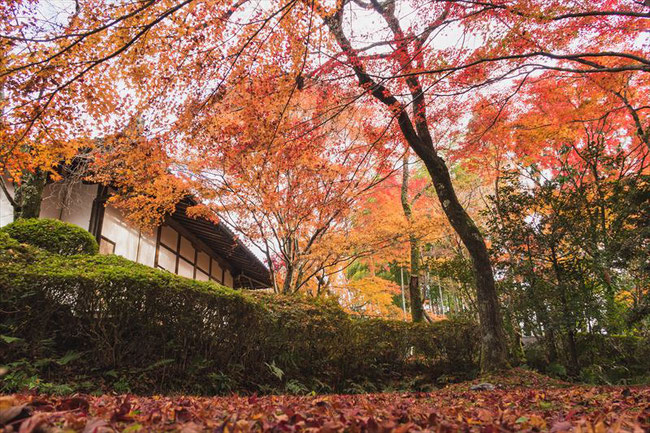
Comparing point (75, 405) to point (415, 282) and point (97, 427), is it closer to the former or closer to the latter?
point (97, 427)

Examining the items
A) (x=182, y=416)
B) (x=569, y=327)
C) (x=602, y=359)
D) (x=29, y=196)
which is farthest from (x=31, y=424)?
(x=602, y=359)

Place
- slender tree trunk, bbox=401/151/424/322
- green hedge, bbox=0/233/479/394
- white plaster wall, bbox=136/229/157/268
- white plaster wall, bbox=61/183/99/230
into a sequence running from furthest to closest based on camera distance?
1. slender tree trunk, bbox=401/151/424/322
2. white plaster wall, bbox=136/229/157/268
3. white plaster wall, bbox=61/183/99/230
4. green hedge, bbox=0/233/479/394

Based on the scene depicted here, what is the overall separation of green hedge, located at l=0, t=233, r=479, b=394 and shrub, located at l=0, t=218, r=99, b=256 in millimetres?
1595

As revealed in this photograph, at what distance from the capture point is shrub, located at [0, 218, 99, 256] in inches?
301

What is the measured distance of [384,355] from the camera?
25.1 ft

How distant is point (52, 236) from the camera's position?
778 cm

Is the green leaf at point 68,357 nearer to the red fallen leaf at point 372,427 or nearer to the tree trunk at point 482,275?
the red fallen leaf at point 372,427

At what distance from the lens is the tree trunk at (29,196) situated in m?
8.71

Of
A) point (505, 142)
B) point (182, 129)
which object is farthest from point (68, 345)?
point (505, 142)

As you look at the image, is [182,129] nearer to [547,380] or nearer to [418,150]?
[418,150]

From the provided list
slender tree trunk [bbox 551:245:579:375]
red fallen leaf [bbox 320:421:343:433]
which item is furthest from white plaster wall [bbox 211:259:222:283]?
red fallen leaf [bbox 320:421:343:433]

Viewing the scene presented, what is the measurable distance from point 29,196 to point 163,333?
6.47m

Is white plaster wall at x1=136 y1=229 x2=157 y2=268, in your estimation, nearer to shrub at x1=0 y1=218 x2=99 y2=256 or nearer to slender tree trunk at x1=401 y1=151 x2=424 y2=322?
shrub at x1=0 y1=218 x2=99 y2=256

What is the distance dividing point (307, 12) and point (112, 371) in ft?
17.0
